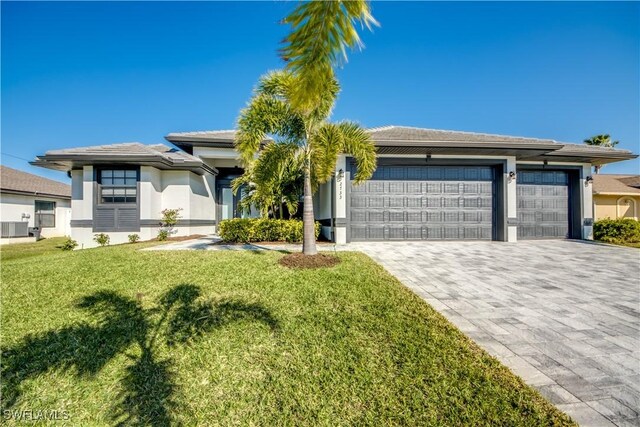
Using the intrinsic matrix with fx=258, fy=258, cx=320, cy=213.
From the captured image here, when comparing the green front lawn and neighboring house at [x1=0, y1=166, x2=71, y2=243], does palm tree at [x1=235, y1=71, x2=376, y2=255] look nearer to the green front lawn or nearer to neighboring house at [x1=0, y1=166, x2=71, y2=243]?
the green front lawn

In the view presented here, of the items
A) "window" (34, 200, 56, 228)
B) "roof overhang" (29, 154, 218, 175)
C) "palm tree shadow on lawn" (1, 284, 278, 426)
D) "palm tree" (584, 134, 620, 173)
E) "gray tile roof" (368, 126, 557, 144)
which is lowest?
"palm tree shadow on lawn" (1, 284, 278, 426)

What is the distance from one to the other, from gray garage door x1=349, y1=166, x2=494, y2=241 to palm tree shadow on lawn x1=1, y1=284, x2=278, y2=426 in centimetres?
713

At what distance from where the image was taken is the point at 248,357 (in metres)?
2.86

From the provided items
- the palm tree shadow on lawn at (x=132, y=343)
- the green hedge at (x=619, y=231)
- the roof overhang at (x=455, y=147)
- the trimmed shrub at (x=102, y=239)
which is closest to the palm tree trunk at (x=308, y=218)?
the palm tree shadow on lawn at (x=132, y=343)

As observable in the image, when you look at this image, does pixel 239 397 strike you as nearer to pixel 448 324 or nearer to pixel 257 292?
pixel 257 292

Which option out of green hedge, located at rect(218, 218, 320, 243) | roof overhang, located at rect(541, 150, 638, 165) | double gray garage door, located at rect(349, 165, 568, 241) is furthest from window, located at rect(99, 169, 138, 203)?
roof overhang, located at rect(541, 150, 638, 165)

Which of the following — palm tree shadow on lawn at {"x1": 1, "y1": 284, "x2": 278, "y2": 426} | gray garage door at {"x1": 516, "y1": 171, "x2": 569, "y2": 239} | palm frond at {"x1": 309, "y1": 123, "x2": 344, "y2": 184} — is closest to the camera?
palm tree shadow on lawn at {"x1": 1, "y1": 284, "x2": 278, "y2": 426}

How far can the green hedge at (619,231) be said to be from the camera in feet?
33.4

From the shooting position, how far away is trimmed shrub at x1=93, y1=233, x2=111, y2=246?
33.6ft

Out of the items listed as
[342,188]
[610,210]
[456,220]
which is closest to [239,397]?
[342,188]

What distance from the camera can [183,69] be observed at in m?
12.5

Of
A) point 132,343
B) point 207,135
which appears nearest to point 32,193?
point 207,135

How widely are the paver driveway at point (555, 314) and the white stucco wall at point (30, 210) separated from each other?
20119mm

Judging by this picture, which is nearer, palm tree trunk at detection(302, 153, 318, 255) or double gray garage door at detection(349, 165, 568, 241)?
palm tree trunk at detection(302, 153, 318, 255)
